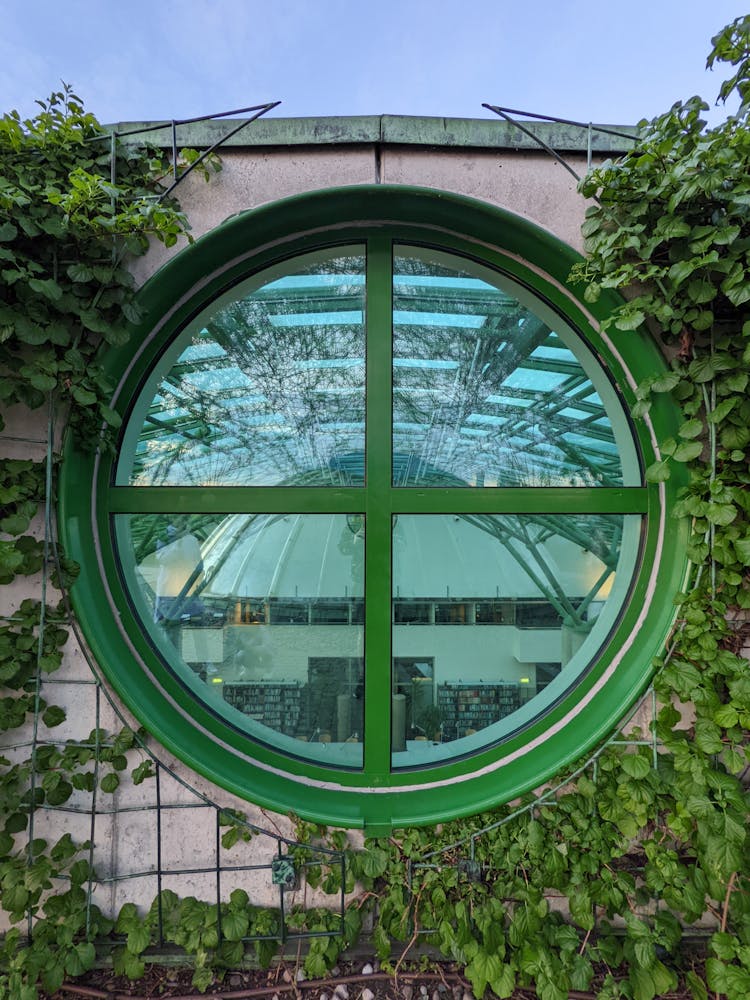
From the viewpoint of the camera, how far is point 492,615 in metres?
2.21

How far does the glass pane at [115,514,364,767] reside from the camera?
7.06ft

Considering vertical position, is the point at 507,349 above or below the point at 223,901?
above

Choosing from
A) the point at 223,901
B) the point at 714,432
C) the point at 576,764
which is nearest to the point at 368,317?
the point at 714,432

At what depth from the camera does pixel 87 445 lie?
1.97m

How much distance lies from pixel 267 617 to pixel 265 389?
38.7 inches

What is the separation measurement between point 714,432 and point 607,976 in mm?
1952

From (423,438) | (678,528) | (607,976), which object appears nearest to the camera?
(607,976)

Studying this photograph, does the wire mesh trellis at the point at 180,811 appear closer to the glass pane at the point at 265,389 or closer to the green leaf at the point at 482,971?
the green leaf at the point at 482,971

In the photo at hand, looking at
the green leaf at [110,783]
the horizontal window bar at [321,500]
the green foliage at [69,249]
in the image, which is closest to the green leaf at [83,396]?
the green foliage at [69,249]

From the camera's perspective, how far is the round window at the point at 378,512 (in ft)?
6.78

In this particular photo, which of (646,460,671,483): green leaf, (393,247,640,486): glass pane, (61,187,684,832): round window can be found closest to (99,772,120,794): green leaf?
(61,187,684,832): round window

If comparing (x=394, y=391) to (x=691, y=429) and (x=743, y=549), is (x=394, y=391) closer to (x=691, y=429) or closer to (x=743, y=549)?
(x=691, y=429)

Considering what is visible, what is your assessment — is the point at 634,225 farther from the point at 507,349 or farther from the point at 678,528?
the point at 678,528

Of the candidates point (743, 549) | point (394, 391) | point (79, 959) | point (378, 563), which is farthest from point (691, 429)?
point (79, 959)
